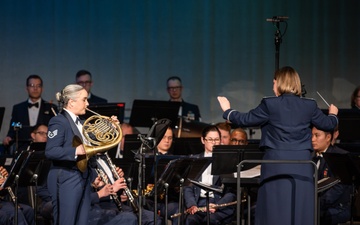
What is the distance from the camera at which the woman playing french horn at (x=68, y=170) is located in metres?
7.14

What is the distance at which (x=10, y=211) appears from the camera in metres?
8.94

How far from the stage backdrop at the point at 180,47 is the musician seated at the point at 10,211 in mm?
3567

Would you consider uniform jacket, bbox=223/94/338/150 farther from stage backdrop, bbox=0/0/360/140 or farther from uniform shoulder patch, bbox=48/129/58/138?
stage backdrop, bbox=0/0/360/140

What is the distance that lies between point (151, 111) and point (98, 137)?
3.48m

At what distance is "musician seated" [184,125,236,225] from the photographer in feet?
29.2

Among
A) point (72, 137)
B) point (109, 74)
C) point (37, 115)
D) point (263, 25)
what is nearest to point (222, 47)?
point (263, 25)

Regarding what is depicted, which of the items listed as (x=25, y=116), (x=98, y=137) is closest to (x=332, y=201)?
(x=98, y=137)

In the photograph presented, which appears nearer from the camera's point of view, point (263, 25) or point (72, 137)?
point (72, 137)

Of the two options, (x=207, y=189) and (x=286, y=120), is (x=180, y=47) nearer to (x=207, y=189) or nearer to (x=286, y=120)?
(x=207, y=189)

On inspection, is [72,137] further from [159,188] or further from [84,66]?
[84,66]

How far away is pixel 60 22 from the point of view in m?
12.6

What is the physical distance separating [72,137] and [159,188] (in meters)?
1.21

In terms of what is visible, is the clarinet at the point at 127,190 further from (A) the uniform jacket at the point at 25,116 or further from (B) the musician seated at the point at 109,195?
(A) the uniform jacket at the point at 25,116

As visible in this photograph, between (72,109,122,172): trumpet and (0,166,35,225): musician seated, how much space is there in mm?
1682
